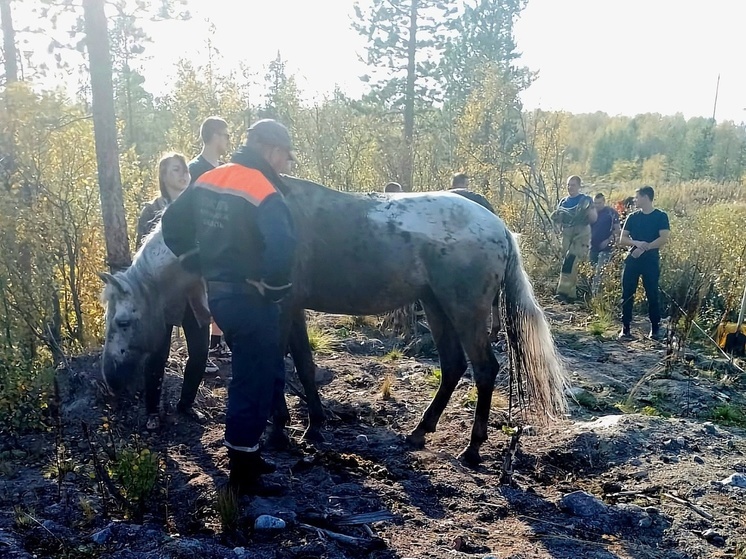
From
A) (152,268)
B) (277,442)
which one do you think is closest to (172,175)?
(152,268)

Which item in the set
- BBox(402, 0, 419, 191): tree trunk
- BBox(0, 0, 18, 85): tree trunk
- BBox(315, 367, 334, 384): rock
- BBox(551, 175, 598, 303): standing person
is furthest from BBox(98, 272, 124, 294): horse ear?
BBox(402, 0, 419, 191): tree trunk

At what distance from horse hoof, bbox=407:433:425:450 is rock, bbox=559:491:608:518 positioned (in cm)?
122

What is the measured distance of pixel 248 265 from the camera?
352 cm

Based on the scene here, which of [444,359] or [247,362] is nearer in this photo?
[247,362]

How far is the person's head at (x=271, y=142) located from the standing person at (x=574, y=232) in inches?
364

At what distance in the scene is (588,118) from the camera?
67.5m

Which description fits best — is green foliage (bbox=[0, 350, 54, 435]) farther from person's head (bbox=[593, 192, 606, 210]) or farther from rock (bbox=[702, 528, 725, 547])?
person's head (bbox=[593, 192, 606, 210])

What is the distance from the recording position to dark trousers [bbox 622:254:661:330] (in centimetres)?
945

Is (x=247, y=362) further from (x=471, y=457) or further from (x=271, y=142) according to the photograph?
(x=471, y=457)

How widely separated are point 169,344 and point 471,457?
2.37m

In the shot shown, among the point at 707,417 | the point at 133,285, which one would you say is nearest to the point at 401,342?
the point at 707,417

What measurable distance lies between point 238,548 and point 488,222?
9.30 ft

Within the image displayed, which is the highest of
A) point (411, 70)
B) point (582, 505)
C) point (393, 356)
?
point (411, 70)

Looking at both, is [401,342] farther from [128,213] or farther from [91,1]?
[91,1]
